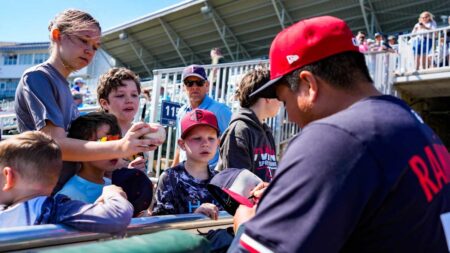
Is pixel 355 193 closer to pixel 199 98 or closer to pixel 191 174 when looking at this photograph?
pixel 191 174

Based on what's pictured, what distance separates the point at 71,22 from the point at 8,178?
3.50 ft

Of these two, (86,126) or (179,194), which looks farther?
(179,194)

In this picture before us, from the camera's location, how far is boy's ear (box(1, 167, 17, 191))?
5.15 feet

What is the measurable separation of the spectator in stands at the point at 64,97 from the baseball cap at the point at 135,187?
26 centimetres

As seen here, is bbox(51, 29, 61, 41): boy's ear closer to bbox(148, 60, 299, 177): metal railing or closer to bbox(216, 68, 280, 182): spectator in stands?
bbox(216, 68, 280, 182): spectator in stands

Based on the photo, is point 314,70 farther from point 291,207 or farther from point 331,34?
point 291,207

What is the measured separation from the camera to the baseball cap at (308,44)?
125 cm

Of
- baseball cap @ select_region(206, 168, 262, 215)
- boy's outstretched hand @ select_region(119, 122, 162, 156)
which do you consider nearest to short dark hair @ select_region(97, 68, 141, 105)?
boy's outstretched hand @ select_region(119, 122, 162, 156)

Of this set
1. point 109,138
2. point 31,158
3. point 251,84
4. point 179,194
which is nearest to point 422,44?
point 251,84

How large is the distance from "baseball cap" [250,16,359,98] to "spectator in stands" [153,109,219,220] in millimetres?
1379

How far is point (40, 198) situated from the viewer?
59.6 inches

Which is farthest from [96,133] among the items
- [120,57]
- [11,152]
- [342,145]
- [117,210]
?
[120,57]

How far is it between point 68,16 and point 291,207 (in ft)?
6.18

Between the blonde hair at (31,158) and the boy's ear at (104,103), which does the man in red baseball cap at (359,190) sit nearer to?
the blonde hair at (31,158)
